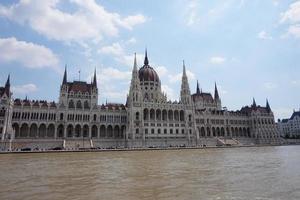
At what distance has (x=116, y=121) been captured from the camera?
105 metres

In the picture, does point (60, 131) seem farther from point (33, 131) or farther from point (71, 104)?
point (71, 104)

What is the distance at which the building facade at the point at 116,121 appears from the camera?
295 ft

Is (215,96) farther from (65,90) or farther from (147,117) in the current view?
(65,90)

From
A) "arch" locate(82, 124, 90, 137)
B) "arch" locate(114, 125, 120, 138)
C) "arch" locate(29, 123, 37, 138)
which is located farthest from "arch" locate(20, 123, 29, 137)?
"arch" locate(114, 125, 120, 138)

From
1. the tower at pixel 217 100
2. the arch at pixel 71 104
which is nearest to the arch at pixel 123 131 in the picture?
the arch at pixel 71 104

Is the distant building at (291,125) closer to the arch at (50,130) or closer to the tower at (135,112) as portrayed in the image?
the tower at (135,112)

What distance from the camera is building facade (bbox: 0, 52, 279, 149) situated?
90025mm

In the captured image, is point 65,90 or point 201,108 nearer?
point 65,90

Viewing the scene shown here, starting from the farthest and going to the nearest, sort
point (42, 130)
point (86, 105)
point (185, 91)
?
point (185, 91)
point (86, 105)
point (42, 130)

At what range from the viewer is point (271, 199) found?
13.4m

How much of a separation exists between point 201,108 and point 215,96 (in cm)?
1698

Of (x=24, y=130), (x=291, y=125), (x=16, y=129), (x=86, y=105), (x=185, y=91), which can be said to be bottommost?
(x=24, y=130)

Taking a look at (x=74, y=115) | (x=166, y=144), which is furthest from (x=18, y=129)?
(x=166, y=144)

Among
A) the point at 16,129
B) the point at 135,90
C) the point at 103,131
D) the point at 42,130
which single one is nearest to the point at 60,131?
the point at 42,130
